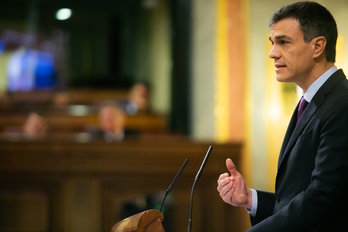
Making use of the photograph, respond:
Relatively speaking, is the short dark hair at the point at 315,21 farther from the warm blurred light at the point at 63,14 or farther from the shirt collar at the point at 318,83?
the warm blurred light at the point at 63,14

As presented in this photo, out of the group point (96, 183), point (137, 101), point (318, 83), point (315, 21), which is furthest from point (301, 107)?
point (137, 101)

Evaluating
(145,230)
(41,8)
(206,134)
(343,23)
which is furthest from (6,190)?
(41,8)

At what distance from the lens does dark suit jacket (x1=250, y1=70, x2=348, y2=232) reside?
146 centimetres

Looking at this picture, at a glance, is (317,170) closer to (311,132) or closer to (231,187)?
(311,132)

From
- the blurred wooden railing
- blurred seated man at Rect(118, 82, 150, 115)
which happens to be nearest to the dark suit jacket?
the blurred wooden railing

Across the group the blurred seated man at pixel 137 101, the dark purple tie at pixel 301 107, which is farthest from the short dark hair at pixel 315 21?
the blurred seated man at pixel 137 101

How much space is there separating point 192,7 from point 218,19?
1.52 ft

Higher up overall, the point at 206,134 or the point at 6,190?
the point at 206,134

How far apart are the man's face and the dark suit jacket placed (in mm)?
64

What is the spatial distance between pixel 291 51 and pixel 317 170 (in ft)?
0.96

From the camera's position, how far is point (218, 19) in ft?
21.1

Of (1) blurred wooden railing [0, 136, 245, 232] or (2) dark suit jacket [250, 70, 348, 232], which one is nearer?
(2) dark suit jacket [250, 70, 348, 232]

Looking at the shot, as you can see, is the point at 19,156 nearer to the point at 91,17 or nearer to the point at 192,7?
the point at 192,7

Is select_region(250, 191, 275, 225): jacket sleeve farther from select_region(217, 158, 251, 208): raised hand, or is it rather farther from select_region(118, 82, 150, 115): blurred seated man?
select_region(118, 82, 150, 115): blurred seated man
